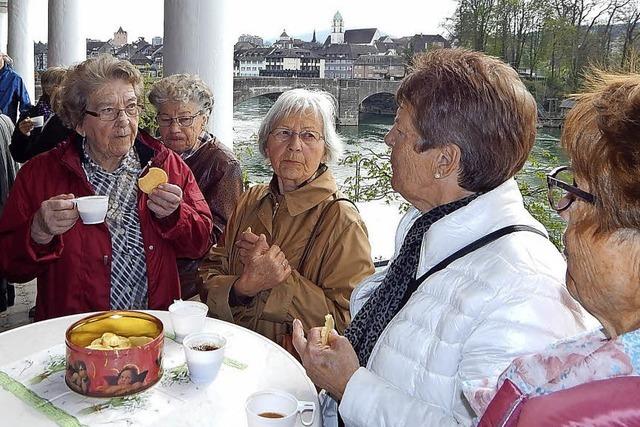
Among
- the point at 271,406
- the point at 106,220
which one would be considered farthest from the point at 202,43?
the point at 271,406

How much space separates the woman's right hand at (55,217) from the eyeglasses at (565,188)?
1470 millimetres

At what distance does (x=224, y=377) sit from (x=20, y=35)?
28.2ft

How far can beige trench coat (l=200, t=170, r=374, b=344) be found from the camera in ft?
6.53

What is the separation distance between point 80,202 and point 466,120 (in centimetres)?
120

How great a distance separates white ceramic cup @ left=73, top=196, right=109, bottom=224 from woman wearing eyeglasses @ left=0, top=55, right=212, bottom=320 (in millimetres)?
114

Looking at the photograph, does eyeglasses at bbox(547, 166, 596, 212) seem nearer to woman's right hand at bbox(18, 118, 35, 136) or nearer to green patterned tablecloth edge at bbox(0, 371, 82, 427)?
green patterned tablecloth edge at bbox(0, 371, 82, 427)

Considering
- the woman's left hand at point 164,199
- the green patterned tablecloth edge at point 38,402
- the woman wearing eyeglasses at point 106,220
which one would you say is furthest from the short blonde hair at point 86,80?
the green patterned tablecloth edge at point 38,402

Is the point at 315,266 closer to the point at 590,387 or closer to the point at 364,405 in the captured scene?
the point at 364,405

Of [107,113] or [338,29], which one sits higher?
[338,29]

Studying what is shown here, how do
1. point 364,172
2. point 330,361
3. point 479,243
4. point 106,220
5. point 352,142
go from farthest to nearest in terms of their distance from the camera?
point 364,172, point 352,142, point 106,220, point 330,361, point 479,243

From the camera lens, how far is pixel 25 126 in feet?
13.8

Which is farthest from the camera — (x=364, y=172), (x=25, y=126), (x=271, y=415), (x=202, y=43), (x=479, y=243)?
(x=25, y=126)

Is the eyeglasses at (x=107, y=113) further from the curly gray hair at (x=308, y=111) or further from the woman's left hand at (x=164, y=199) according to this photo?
the curly gray hair at (x=308, y=111)

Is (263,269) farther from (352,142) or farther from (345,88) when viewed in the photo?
(345,88)
